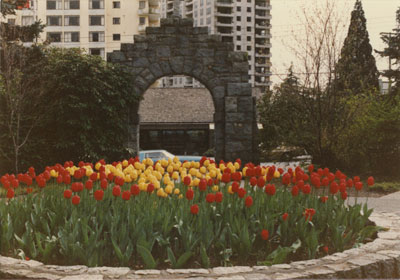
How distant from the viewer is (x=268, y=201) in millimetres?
5773

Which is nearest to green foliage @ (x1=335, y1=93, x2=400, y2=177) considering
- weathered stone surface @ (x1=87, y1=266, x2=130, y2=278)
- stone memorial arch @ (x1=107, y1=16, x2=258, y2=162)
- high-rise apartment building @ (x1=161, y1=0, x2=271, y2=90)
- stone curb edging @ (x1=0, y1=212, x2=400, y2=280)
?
stone memorial arch @ (x1=107, y1=16, x2=258, y2=162)

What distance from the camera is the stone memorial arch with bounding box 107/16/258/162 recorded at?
13.8 meters

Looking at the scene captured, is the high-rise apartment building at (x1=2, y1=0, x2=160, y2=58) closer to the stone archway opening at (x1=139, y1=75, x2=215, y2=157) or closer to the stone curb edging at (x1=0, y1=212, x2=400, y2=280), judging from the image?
the stone archway opening at (x1=139, y1=75, x2=215, y2=157)

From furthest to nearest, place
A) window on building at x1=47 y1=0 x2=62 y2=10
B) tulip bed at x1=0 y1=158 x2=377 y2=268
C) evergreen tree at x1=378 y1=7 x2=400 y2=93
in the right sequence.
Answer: window on building at x1=47 y1=0 x2=62 y2=10
evergreen tree at x1=378 y1=7 x2=400 y2=93
tulip bed at x1=0 y1=158 x2=377 y2=268

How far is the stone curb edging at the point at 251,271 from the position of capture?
4.21 m

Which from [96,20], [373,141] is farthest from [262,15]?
[373,141]

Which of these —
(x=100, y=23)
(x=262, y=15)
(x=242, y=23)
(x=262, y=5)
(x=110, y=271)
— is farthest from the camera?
(x=262, y=15)

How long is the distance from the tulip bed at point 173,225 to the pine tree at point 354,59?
921cm

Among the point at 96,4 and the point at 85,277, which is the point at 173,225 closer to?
the point at 85,277

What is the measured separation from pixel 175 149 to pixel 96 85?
1810 centimetres

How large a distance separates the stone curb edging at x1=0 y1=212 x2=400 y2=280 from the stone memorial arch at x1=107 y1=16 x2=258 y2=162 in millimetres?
9019

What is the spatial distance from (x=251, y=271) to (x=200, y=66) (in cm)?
999

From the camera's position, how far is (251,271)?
14.3ft

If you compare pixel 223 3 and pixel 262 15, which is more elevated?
pixel 223 3
